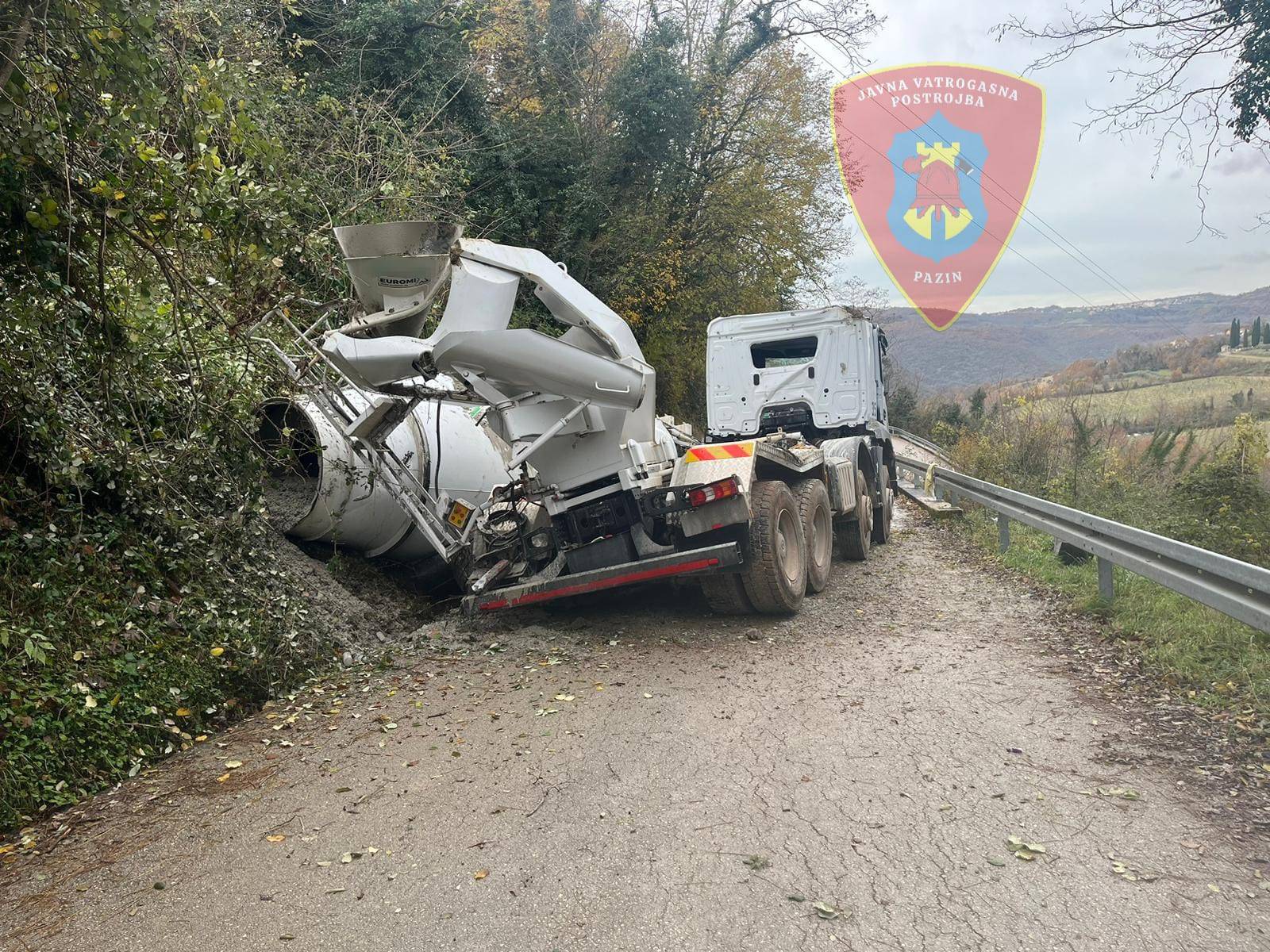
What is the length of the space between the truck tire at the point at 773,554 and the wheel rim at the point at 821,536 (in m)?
0.78

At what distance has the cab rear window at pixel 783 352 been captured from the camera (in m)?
12.6

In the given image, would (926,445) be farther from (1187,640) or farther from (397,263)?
(397,263)

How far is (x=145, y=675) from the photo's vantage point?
505 cm

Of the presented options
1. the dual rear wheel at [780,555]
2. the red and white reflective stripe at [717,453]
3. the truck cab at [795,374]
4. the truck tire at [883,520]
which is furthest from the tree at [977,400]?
the red and white reflective stripe at [717,453]

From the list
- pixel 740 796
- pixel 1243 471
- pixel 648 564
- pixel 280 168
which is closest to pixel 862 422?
pixel 1243 471

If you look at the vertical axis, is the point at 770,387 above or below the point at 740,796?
above

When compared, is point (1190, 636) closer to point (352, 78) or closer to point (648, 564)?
point (648, 564)

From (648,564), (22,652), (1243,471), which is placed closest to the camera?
(22,652)

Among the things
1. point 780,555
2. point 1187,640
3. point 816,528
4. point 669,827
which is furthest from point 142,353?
point 1187,640

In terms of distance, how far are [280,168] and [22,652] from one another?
359 cm

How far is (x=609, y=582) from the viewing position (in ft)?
23.4

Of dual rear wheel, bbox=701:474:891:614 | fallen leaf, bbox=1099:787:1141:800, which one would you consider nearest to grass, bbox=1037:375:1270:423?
dual rear wheel, bbox=701:474:891:614

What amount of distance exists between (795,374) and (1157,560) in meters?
6.78

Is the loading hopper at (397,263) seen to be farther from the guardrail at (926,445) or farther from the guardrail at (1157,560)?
the guardrail at (926,445)
